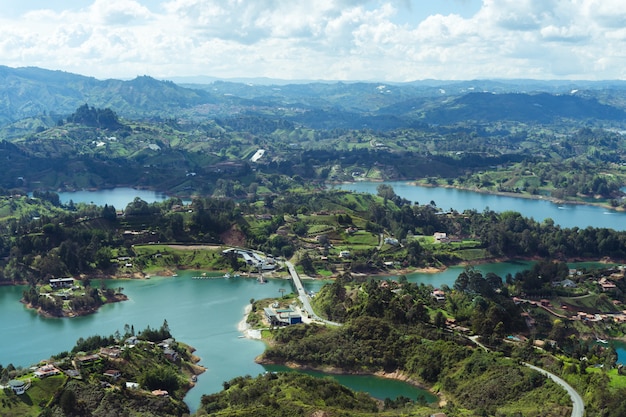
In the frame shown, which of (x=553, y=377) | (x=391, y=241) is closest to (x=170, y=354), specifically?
(x=553, y=377)

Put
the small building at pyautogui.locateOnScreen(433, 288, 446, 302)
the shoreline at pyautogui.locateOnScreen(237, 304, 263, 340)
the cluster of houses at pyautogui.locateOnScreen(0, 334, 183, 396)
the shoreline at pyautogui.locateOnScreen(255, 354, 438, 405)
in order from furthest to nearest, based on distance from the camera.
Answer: the small building at pyautogui.locateOnScreen(433, 288, 446, 302) < the shoreline at pyautogui.locateOnScreen(237, 304, 263, 340) < the shoreline at pyautogui.locateOnScreen(255, 354, 438, 405) < the cluster of houses at pyautogui.locateOnScreen(0, 334, 183, 396)

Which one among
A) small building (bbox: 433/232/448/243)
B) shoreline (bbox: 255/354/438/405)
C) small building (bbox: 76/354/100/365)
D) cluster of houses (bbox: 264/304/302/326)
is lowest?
shoreline (bbox: 255/354/438/405)

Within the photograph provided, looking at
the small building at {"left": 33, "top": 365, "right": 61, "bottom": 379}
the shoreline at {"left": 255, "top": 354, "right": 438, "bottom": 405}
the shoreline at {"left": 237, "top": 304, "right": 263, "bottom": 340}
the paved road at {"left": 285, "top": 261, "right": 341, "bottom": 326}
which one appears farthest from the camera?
the paved road at {"left": 285, "top": 261, "right": 341, "bottom": 326}

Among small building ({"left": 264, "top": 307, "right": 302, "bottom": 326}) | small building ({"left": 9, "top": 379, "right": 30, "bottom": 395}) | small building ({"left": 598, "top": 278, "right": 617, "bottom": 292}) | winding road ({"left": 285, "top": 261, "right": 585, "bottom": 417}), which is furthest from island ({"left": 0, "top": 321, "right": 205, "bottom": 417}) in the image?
small building ({"left": 598, "top": 278, "right": 617, "bottom": 292})

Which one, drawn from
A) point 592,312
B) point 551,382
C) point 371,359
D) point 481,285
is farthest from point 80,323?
point 592,312

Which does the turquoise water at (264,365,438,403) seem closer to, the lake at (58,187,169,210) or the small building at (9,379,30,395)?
the small building at (9,379,30,395)

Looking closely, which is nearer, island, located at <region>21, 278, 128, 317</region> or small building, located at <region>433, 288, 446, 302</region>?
small building, located at <region>433, 288, 446, 302</region>

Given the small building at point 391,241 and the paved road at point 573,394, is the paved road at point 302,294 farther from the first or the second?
the paved road at point 573,394
